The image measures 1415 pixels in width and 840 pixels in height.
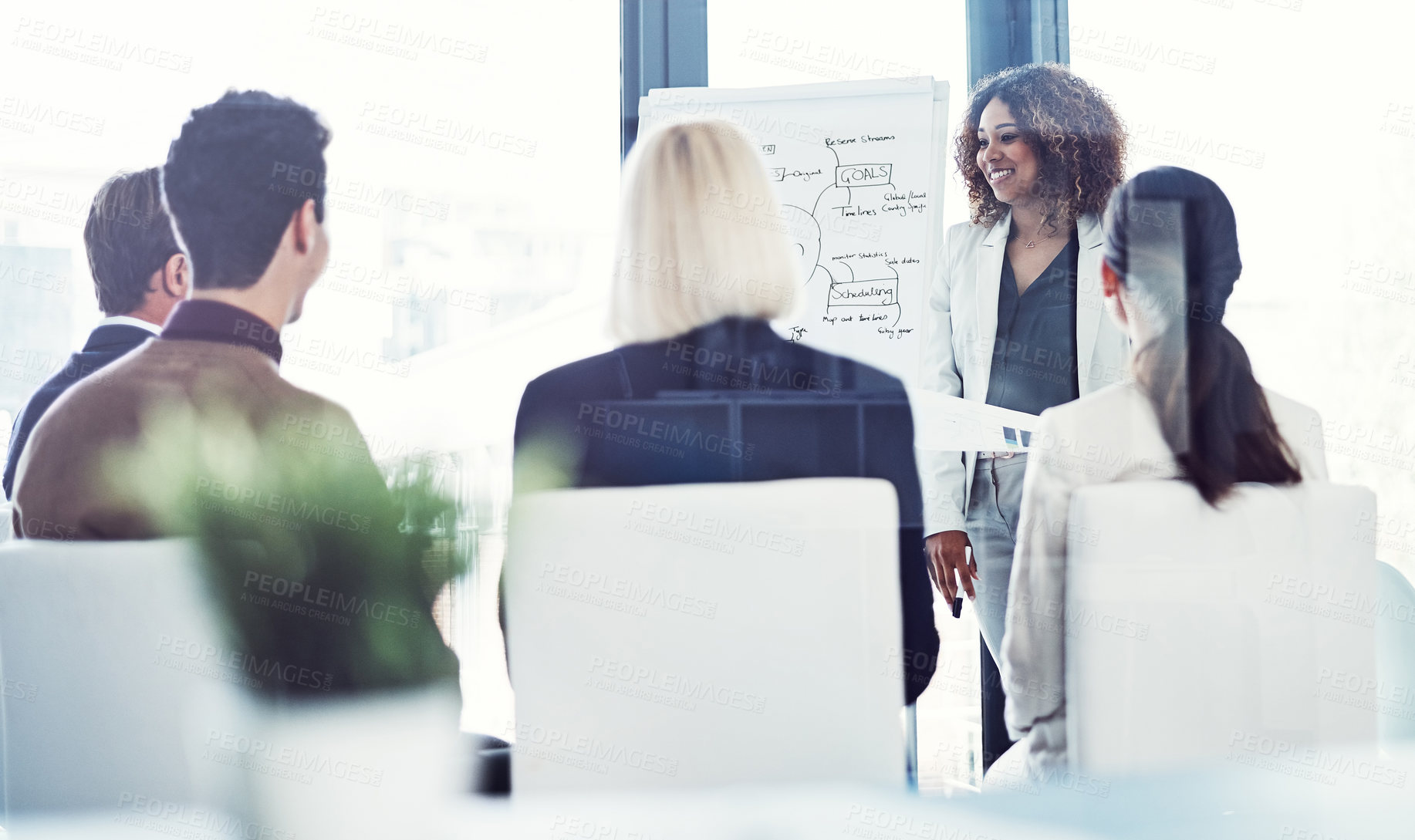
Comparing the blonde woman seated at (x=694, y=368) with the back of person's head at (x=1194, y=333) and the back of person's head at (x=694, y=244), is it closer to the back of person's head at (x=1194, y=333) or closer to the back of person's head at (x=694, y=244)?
the back of person's head at (x=694, y=244)

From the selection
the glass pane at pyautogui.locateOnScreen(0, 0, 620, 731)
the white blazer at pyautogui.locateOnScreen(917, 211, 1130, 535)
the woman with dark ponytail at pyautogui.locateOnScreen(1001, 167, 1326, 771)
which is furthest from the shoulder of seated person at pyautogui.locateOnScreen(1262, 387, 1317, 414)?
the glass pane at pyautogui.locateOnScreen(0, 0, 620, 731)

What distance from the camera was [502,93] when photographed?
2348 mm

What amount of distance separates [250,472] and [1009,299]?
171cm

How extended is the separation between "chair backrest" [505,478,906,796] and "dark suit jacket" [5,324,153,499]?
1091 millimetres

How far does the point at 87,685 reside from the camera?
146cm

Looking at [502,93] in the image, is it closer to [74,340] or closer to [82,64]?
[82,64]

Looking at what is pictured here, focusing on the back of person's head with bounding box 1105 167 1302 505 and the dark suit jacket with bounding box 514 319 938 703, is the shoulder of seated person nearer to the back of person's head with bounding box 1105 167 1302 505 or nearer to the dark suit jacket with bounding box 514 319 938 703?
the back of person's head with bounding box 1105 167 1302 505

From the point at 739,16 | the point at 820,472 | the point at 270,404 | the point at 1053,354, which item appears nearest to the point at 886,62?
the point at 739,16

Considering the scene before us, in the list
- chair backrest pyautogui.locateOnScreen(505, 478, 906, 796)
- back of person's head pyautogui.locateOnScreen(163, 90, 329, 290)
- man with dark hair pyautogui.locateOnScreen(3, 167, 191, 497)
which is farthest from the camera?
man with dark hair pyautogui.locateOnScreen(3, 167, 191, 497)

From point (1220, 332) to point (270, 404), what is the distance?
5.81ft

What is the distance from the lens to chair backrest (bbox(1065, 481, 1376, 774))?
1.59 meters

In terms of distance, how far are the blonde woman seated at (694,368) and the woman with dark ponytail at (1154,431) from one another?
19 centimetres

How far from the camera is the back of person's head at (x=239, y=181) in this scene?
186cm

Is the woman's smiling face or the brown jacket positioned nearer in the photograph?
the brown jacket
